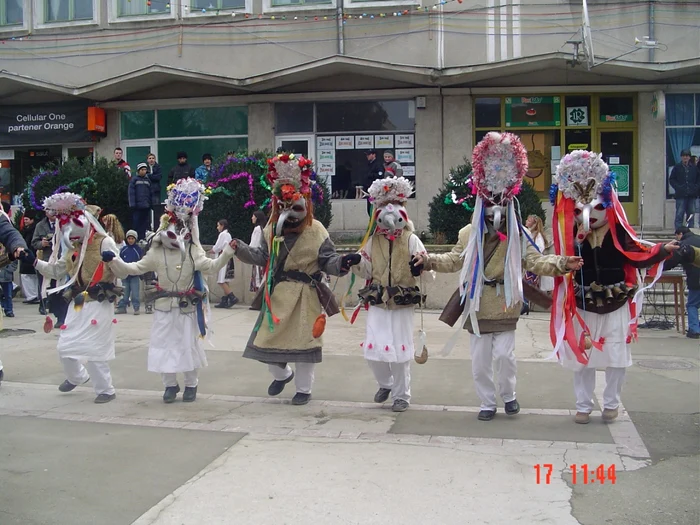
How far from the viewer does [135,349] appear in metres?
9.78

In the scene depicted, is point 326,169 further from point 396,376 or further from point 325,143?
point 396,376

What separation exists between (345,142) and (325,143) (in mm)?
497

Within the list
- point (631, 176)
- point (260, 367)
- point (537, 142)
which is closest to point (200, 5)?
point (537, 142)

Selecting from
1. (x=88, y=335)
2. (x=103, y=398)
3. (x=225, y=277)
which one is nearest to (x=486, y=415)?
(x=103, y=398)

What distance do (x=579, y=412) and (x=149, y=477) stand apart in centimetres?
338

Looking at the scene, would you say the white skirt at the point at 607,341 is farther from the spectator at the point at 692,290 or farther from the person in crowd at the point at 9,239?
the person in crowd at the point at 9,239

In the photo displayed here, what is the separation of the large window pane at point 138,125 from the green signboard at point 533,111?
8.85m

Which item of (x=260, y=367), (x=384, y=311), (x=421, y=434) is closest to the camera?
(x=421, y=434)

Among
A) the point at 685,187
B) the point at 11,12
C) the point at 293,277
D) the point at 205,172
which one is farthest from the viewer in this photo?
the point at 11,12

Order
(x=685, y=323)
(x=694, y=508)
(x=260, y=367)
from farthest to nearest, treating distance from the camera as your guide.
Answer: (x=685, y=323) < (x=260, y=367) < (x=694, y=508)

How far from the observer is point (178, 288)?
7051 millimetres

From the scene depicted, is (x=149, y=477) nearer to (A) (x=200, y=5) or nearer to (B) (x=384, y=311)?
(B) (x=384, y=311)

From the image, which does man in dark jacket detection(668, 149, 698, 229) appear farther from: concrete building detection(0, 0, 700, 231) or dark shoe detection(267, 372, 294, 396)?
dark shoe detection(267, 372, 294, 396)

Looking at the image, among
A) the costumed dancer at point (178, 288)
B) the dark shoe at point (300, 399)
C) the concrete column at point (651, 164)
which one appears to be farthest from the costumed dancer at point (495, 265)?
the concrete column at point (651, 164)
